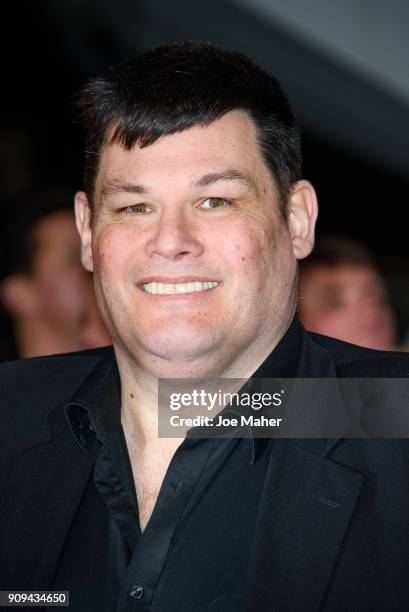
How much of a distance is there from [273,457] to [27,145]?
5.10 meters

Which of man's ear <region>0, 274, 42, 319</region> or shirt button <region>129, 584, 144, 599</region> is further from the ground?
shirt button <region>129, 584, 144, 599</region>

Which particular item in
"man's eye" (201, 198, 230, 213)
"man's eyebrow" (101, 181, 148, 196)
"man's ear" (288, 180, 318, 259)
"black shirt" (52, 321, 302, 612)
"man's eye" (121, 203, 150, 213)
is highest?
"man's eyebrow" (101, 181, 148, 196)

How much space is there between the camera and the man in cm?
204

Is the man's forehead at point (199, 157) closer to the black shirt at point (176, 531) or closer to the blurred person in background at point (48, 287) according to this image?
the black shirt at point (176, 531)

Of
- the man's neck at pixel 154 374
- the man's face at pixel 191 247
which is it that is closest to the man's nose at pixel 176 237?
the man's face at pixel 191 247

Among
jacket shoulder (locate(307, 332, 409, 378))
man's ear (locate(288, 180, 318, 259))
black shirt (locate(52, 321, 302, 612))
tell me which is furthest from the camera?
man's ear (locate(288, 180, 318, 259))

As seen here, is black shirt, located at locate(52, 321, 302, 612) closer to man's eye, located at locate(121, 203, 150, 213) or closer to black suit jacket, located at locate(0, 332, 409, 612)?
black suit jacket, located at locate(0, 332, 409, 612)

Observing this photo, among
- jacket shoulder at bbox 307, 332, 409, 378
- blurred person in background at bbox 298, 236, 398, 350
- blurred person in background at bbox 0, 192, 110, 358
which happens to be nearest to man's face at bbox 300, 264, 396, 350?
blurred person in background at bbox 298, 236, 398, 350

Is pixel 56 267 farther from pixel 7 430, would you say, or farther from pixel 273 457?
pixel 273 457

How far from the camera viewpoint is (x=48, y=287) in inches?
164

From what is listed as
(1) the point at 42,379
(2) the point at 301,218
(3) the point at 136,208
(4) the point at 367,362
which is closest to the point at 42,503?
(1) the point at 42,379

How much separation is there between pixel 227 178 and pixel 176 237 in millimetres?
198

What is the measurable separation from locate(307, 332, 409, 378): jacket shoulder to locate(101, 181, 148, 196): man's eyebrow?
61 centimetres

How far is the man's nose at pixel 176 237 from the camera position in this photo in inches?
87.8
